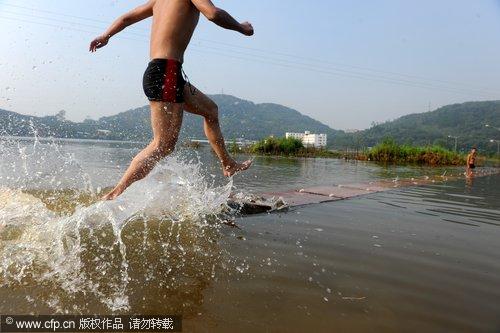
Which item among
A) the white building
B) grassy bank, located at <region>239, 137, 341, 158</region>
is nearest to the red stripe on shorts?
grassy bank, located at <region>239, 137, 341, 158</region>

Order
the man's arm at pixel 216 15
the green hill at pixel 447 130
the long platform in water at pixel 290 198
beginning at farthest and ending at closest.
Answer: the green hill at pixel 447 130 < the long platform in water at pixel 290 198 < the man's arm at pixel 216 15

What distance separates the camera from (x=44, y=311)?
1.55 metres

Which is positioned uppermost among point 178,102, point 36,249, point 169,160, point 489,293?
point 178,102

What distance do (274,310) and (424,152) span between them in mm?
30426

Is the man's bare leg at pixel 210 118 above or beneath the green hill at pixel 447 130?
beneath

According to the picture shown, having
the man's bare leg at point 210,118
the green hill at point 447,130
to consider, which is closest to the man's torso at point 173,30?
the man's bare leg at point 210,118

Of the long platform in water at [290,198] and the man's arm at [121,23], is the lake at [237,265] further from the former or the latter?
the man's arm at [121,23]

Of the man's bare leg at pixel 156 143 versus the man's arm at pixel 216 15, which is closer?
the man's arm at pixel 216 15

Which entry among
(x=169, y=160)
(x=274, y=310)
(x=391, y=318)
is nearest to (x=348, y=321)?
(x=391, y=318)

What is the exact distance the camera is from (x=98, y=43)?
11.9 ft

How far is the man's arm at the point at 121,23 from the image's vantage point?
11.8 ft

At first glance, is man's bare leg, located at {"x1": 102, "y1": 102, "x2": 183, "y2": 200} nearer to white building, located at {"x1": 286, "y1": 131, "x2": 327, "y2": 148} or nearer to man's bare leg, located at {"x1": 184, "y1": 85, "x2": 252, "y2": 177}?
man's bare leg, located at {"x1": 184, "y1": 85, "x2": 252, "y2": 177}

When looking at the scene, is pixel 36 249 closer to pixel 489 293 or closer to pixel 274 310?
pixel 274 310

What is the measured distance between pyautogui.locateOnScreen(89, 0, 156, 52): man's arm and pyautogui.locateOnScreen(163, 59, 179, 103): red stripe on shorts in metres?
0.91
